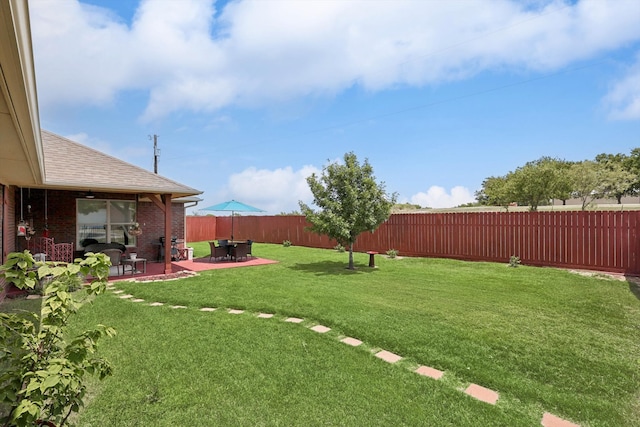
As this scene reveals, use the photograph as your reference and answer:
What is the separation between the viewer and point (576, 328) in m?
4.73

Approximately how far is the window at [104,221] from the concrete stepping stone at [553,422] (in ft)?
38.5

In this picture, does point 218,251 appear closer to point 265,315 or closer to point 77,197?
point 77,197

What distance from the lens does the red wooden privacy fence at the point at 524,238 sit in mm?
8820

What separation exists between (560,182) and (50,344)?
25.3m

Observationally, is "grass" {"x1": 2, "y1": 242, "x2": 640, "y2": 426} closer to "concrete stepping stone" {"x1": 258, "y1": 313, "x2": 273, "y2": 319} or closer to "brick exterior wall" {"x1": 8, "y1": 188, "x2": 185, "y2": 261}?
"concrete stepping stone" {"x1": 258, "y1": 313, "x2": 273, "y2": 319}

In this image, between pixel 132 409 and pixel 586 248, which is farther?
pixel 586 248

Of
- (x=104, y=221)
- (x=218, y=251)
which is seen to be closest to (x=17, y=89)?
(x=104, y=221)

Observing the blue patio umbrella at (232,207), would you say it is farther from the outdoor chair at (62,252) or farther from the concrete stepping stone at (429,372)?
the concrete stepping stone at (429,372)

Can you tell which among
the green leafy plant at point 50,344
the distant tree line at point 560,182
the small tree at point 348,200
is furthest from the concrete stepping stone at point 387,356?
the distant tree line at point 560,182

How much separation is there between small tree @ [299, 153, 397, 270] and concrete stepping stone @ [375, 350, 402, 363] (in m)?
5.96

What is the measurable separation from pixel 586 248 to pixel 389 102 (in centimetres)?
1122

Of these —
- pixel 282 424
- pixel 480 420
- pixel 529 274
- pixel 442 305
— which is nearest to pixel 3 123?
pixel 282 424

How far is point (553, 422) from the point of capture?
2.62 metres

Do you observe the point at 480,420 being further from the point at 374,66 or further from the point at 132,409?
the point at 374,66
